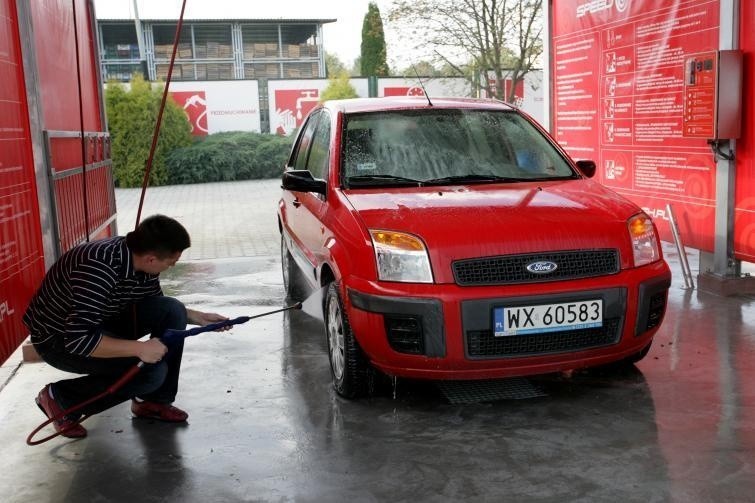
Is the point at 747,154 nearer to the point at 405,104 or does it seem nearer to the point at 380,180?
the point at 405,104

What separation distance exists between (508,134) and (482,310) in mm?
1791

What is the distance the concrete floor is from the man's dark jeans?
0.72ft

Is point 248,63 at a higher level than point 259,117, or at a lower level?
higher

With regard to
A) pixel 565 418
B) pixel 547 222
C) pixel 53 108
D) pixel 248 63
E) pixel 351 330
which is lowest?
pixel 565 418

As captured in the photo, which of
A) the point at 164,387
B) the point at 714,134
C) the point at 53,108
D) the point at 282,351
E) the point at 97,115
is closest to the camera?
the point at 164,387

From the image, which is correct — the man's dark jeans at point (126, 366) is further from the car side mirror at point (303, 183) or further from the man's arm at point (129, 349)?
the car side mirror at point (303, 183)

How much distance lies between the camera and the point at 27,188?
5.12 m

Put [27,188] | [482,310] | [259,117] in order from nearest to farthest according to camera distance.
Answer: [482,310], [27,188], [259,117]

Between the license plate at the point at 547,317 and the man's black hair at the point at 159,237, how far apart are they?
1548 mm

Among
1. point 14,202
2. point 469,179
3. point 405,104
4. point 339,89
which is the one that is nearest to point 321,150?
point 405,104

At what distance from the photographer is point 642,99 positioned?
26.1 feet

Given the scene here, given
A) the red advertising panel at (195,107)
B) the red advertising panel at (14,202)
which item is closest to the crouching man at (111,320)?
the red advertising panel at (14,202)

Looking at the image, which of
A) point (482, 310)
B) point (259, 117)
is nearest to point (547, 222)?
point (482, 310)

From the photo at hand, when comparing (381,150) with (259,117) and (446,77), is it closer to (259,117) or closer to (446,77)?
(446,77)
